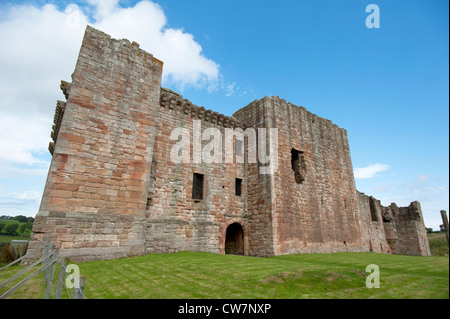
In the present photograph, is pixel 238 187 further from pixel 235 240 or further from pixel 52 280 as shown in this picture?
pixel 52 280

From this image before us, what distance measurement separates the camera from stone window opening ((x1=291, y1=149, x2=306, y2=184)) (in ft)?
49.1

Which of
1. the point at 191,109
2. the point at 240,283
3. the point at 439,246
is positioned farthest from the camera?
the point at 439,246

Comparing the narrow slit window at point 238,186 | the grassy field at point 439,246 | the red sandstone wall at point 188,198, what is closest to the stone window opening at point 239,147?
the red sandstone wall at point 188,198

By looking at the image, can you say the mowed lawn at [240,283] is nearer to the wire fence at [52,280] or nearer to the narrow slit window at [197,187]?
the wire fence at [52,280]

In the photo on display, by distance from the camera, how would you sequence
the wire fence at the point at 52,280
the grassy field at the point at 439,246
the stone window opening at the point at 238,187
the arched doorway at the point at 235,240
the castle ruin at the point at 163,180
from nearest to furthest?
the wire fence at the point at 52,280 → the castle ruin at the point at 163,180 → the arched doorway at the point at 235,240 → the stone window opening at the point at 238,187 → the grassy field at the point at 439,246

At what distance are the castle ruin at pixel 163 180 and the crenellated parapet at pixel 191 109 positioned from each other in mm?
57

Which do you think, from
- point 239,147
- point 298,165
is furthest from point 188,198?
point 298,165

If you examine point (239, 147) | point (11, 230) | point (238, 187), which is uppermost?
point (239, 147)

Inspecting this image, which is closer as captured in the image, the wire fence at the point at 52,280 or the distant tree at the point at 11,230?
the wire fence at the point at 52,280

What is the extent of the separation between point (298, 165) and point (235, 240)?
6.06m

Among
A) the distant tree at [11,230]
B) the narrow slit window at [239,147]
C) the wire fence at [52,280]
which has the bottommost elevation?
the wire fence at [52,280]

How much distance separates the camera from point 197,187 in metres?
13.0

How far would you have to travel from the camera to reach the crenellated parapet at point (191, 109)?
12.5 metres
